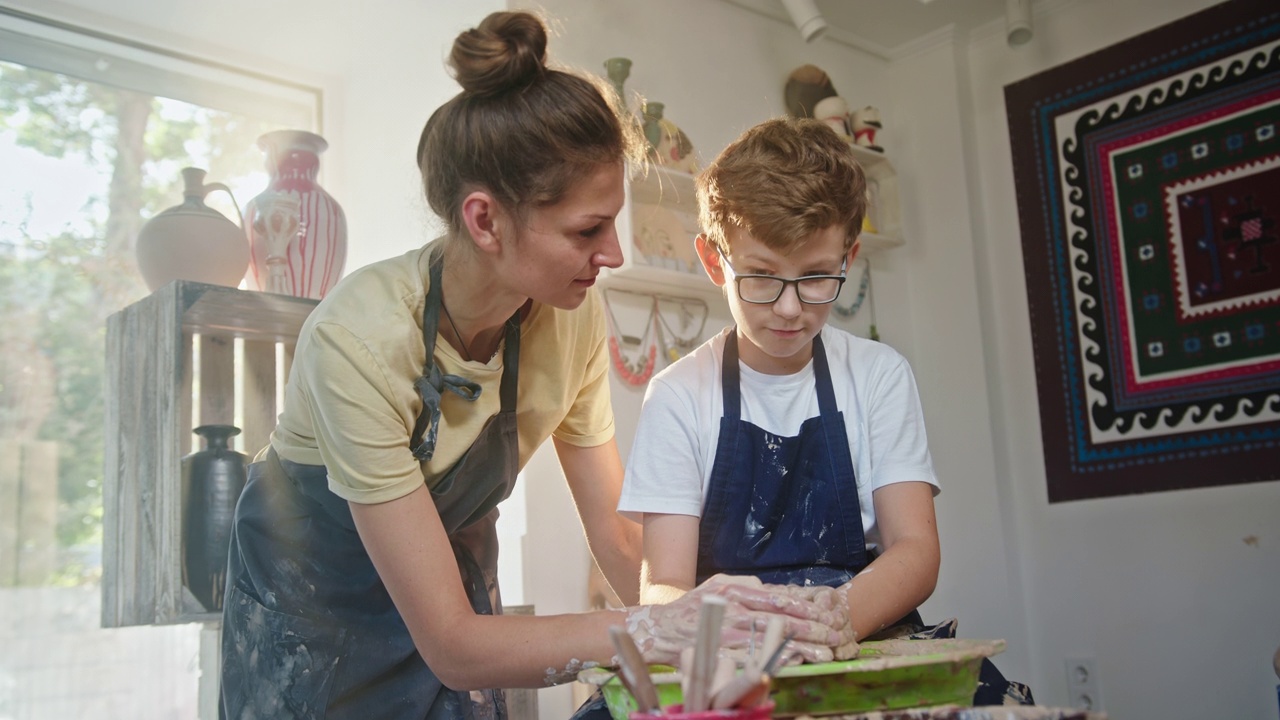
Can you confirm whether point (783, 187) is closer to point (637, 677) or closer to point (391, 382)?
point (391, 382)

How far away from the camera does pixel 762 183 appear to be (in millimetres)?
1416

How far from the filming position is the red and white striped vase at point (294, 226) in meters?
2.29

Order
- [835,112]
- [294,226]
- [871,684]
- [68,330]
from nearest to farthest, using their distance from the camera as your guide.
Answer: [871,684]
[294,226]
[68,330]
[835,112]

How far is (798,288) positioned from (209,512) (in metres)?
1.34

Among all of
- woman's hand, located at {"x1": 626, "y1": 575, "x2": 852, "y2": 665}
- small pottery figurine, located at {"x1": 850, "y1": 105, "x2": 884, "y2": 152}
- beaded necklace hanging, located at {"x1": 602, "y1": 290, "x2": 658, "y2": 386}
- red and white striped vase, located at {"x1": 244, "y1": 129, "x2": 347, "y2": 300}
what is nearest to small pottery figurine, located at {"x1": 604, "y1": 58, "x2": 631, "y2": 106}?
beaded necklace hanging, located at {"x1": 602, "y1": 290, "x2": 658, "y2": 386}

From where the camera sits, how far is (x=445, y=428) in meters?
1.40

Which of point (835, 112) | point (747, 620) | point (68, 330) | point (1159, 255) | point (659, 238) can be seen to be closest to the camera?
point (747, 620)

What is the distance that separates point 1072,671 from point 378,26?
276 centimetres

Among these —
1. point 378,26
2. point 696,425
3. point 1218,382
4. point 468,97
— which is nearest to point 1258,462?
point 1218,382

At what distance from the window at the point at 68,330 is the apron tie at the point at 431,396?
1503 millimetres

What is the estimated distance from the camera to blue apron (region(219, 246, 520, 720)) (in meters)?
1.41

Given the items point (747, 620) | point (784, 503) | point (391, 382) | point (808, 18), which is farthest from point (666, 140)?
point (747, 620)

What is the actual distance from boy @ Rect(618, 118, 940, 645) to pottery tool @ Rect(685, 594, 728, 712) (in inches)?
24.2

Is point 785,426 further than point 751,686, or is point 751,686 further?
point 785,426
